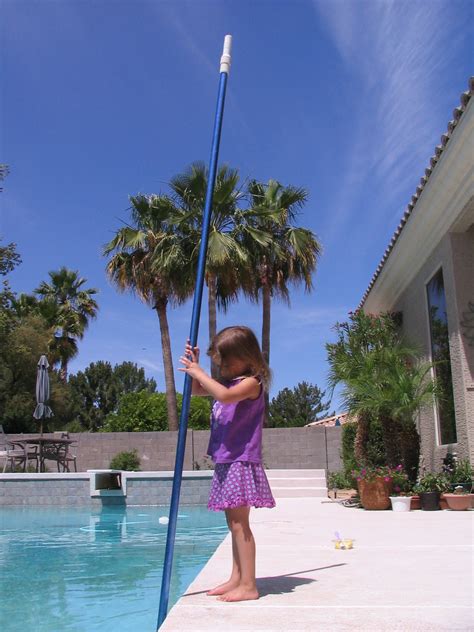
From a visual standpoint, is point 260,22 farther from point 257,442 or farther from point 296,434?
point 296,434

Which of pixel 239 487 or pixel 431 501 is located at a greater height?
pixel 239 487

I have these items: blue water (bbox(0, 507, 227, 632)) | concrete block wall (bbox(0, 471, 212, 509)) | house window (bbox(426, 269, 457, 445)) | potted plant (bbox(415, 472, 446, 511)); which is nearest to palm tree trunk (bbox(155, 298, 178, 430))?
concrete block wall (bbox(0, 471, 212, 509))

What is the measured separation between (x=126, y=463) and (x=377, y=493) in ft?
29.8

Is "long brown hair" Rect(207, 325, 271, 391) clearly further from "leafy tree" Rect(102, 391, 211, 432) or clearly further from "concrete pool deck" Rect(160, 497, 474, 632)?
"leafy tree" Rect(102, 391, 211, 432)

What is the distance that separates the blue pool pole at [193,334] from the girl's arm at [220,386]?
0.24ft

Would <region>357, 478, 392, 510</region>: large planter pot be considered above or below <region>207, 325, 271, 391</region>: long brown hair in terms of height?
below

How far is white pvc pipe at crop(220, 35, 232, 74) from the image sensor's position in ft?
10.4

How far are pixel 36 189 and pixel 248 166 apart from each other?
5.77 metres

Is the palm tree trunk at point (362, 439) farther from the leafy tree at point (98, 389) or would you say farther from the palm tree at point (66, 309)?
the leafy tree at point (98, 389)

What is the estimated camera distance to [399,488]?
26.1 ft

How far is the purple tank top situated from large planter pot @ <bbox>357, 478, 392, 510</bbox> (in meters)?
5.56

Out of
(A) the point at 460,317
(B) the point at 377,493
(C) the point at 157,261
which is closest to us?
(B) the point at 377,493

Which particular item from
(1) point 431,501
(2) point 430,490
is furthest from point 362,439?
(1) point 431,501

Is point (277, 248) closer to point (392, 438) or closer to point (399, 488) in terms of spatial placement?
point (392, 438)
